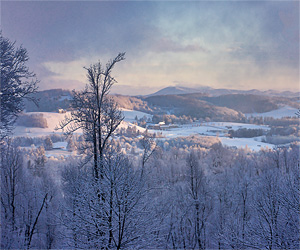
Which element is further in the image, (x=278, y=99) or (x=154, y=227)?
(x=278, y=99)

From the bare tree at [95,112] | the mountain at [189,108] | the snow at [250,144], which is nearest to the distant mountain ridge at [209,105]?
the mountain at [189,108]

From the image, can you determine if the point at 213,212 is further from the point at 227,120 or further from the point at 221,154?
the point at 227,120

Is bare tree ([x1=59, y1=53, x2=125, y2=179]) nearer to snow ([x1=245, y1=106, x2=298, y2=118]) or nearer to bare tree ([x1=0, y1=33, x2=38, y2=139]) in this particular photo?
bare tree ([x1=0, y1=33, x2=38, y2=139])

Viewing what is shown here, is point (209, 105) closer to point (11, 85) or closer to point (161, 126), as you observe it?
point (161, 126)

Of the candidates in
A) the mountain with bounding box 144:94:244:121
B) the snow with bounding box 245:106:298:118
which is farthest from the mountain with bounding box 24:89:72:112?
the mountain with bounding box 144:94:244:121

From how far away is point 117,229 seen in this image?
561 centimetres

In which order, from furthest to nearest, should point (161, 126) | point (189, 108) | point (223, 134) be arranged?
point (189, 108) < point (161, 126) < point (223, 134)

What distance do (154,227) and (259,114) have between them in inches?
5041

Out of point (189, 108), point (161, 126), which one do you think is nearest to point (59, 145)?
point (161, 126)

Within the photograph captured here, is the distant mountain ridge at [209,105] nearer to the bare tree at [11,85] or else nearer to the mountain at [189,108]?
the mountain at [189,108]

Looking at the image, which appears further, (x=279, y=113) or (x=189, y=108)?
(x=189, y=108)

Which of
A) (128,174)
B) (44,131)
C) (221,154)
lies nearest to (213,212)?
(128,174)

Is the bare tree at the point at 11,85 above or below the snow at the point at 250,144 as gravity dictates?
above

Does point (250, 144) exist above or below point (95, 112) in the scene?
below
